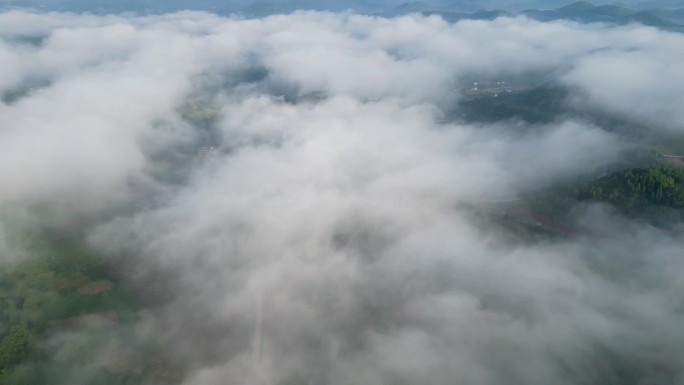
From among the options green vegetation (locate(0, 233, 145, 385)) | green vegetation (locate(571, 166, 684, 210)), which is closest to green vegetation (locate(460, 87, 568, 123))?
green vegetation (locate(571, 166, 684, 210))

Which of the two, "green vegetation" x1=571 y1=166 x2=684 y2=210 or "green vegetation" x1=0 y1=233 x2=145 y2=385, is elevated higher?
"green vegetation" x1=571 y1=166 x2=684 y2=210

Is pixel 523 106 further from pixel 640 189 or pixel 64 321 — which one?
pixel 64 321

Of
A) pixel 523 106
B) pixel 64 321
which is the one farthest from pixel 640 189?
pixel 64 321

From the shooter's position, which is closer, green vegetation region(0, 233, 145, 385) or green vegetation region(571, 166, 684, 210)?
green vegetation region(0, 233, 145, 385)

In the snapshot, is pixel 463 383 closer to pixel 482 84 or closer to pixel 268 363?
pixel 268 363

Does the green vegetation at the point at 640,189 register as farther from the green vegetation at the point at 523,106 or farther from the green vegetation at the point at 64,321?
the green vegetation at the point at 64,321

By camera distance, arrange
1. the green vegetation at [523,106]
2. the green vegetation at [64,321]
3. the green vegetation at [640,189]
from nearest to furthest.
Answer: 1. the green vegetation at [64,321]
2. the green vegetation at [640,189]
3. the green vegetation at [523,106]

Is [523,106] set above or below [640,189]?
above

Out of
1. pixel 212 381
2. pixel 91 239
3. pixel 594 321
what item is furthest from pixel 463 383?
pixel 91 239

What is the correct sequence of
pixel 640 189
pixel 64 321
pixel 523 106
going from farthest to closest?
pixel 523 106
pixel 640 189
pixel 64 321

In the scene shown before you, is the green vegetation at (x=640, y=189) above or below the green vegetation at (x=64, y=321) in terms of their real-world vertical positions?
above

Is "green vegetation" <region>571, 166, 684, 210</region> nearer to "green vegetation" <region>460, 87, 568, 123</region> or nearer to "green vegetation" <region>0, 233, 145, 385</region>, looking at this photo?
"green vegetation" <region>460, 87, 568, 123</region>

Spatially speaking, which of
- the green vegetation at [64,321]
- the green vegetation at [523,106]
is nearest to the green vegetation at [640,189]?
the green vegetation at [523,106]
